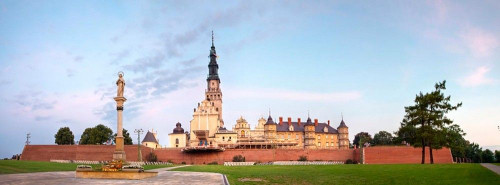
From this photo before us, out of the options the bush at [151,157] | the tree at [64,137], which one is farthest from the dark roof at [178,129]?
the bush at [151,157]

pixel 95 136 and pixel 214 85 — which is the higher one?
pixel 214 85

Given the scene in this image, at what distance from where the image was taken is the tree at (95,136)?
3120 inches

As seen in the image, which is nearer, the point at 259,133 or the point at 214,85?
the point at 259,133

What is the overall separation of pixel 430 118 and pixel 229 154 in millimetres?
34735

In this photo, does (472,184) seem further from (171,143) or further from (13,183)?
(171,143)

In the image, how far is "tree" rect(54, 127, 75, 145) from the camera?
A: 3137 inches

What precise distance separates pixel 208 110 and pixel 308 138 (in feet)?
90.1

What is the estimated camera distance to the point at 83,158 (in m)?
64.1

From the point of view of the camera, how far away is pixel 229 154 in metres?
69.8

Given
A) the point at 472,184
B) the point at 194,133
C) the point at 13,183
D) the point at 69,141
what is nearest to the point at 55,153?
the point at 69,141

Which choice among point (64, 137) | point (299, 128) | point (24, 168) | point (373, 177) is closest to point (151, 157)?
point (64, 137)

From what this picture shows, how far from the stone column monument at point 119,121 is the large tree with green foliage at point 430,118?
3609 centimetres

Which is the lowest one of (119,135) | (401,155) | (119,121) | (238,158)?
(238,158)

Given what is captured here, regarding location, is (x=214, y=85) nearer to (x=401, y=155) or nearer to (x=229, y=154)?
(x=229, y=154)
